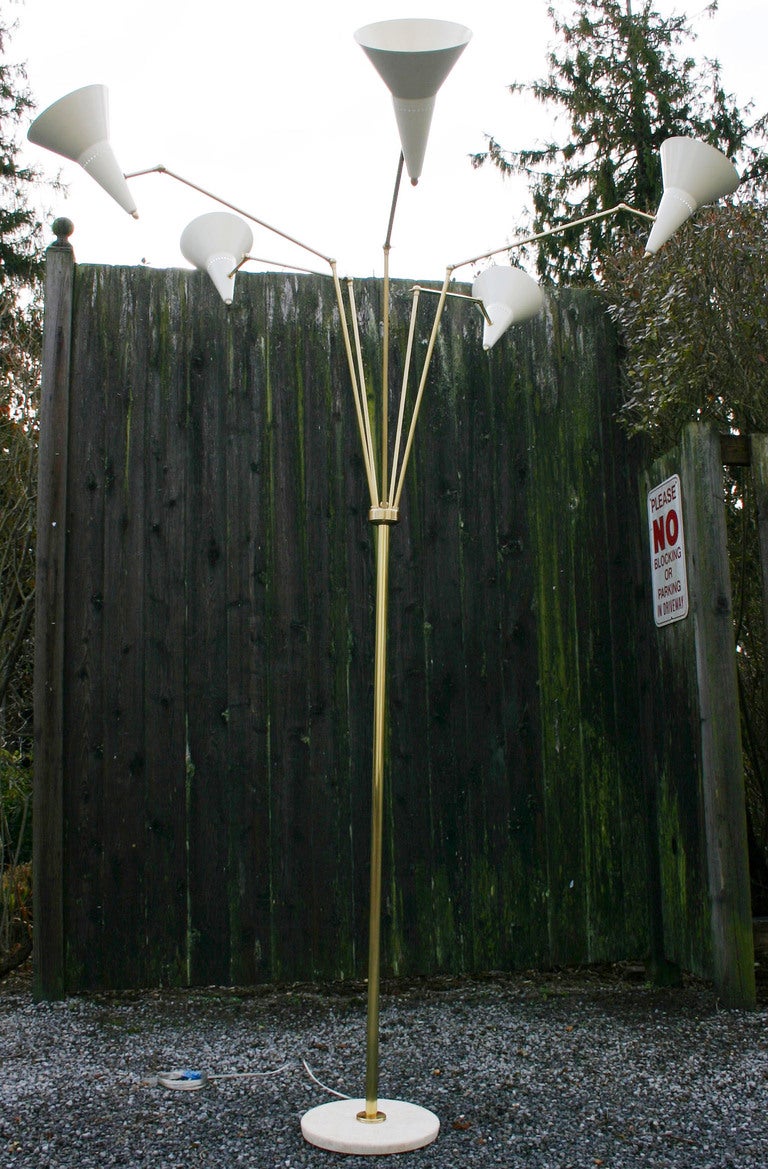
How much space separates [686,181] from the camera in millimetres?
2549

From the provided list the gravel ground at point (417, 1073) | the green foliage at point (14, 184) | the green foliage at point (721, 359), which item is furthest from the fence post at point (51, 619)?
the green foliage at point (14, 184)

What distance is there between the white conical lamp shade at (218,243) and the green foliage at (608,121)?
24.8 ft

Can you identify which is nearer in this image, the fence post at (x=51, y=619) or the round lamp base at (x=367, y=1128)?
the round lamp base at (x=367, y=1128)

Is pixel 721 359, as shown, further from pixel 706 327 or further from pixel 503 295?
pixel 503 295

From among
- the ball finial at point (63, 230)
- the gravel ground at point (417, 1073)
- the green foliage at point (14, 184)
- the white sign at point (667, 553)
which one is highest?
the green foliage at point (14, 184)

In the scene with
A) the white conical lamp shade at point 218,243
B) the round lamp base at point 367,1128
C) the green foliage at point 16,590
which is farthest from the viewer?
the green foliage at point 16,590

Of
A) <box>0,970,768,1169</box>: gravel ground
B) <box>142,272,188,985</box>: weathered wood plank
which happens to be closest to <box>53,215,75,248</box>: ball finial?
<box>142,272,188,985</box>: weathered wood plank

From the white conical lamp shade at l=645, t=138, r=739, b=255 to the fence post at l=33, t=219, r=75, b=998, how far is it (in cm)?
183

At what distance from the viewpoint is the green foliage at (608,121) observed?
9742 mm

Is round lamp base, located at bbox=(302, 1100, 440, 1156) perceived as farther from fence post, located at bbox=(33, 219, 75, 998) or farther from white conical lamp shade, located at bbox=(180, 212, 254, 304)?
white conical lamp shade, located at bbox=(180, 212, 254, 304)

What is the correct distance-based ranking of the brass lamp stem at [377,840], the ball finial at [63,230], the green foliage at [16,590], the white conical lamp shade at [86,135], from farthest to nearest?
the green foliage at [16,590] → the ball finial at [63,230] → the white conical lamp shade at [86,135] → the brass lamp stem at [377,840]

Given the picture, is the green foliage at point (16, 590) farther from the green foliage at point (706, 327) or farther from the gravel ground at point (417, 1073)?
the green foliage at point (706, 327)

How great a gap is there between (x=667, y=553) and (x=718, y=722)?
56 cm

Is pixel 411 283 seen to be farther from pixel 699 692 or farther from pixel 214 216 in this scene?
pixel 699 692
